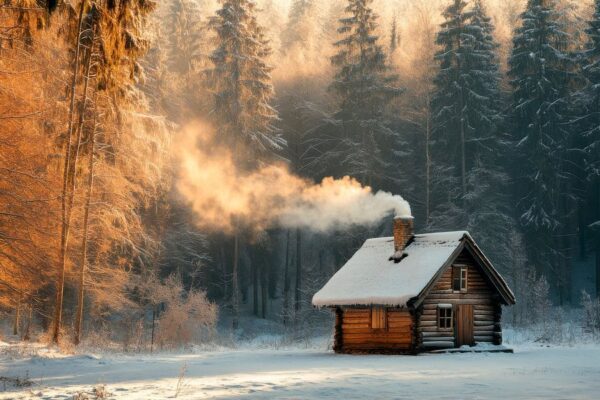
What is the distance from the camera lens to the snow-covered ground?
1605cm

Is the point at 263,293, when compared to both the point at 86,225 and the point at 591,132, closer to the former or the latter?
the point at 591,132

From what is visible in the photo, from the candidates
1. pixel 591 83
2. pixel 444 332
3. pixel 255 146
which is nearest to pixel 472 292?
pixel 444 332

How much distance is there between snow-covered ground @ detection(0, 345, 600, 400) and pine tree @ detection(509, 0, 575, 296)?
25220 mm

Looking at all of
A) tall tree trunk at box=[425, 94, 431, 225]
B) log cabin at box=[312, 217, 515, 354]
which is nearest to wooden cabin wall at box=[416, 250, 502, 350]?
log cabin at box=[312, 217, 515, 354]

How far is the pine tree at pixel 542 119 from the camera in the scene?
52938mm

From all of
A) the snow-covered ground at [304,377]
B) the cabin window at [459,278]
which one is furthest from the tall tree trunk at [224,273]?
the snow-covered ground at [304,377]

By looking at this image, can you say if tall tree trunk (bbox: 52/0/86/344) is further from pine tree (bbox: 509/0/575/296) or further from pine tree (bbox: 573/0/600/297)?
pine tree (bbox: 573/0/600/297)

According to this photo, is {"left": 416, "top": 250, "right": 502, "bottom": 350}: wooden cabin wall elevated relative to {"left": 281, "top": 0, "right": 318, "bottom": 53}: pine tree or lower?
lower

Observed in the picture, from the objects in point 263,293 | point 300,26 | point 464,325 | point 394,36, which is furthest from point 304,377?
point 300,26

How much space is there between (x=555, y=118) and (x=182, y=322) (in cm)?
3131

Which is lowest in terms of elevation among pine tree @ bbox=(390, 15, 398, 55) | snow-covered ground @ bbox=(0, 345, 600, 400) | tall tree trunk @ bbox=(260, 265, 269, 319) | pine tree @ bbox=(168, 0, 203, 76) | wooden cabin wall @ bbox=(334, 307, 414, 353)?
snow-covered ground @ bbox=(0, 345, 600, 400)

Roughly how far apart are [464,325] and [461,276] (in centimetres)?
210

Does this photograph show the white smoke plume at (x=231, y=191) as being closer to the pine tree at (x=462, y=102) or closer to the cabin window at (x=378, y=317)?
the pine tree at (x=462, y=102)

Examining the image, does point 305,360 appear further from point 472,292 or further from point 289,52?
point 289,52
